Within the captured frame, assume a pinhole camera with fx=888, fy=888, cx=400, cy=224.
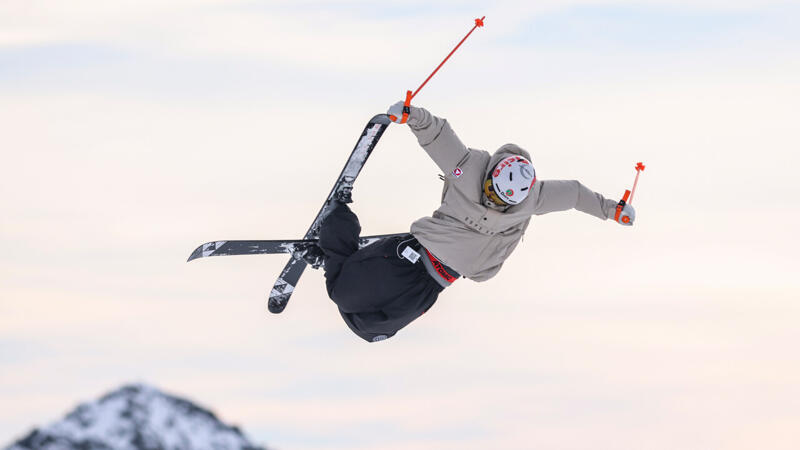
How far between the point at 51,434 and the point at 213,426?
0.93 ft

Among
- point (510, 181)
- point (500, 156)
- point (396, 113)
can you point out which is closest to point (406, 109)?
point (396, 113)

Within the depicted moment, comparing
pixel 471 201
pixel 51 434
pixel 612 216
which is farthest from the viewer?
pixel 612 216

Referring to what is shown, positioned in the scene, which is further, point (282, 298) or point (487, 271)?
point (282, 298)

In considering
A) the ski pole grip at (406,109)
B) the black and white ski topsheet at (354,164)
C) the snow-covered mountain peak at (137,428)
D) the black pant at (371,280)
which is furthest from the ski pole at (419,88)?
the snow-covered mountain peak at (137,428)

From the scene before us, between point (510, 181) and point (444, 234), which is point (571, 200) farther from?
point (444, 234)

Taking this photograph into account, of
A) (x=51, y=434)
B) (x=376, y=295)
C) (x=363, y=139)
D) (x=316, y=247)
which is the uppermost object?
(x=363, y=139)

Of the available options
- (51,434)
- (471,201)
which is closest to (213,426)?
(51,434)

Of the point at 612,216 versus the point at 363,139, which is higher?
the point at 363,139

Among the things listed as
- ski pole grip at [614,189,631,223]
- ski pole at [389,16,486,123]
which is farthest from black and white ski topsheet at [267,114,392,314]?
ski pole grip at [614,189,631,223]

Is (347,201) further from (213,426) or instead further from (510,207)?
(213,426)

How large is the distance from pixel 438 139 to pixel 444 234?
881mm

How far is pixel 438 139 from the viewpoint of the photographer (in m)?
7.59

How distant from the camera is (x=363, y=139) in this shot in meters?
8.59

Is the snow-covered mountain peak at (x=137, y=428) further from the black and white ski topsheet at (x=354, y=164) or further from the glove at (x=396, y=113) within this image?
the black and white ski topsheet at (x=354, y=164)
